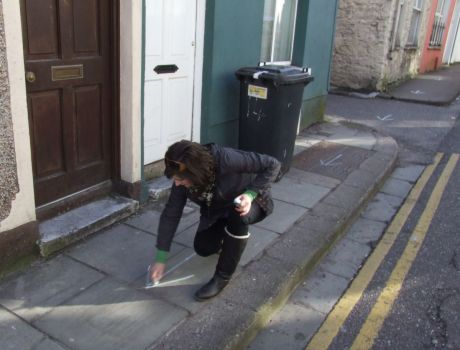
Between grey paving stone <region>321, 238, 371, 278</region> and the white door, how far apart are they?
2.05 m

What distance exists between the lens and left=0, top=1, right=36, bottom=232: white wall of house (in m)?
2.89

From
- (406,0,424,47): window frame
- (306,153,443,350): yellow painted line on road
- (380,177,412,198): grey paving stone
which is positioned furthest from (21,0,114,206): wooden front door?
(406,0,424,47): window frame

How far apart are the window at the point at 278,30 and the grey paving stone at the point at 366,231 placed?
2.92 metres

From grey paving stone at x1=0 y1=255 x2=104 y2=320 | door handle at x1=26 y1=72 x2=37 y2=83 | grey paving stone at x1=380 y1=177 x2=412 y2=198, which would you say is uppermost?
door handle at x1=26 y1=72 x2=37 y2=83

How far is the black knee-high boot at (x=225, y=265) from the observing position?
9.92ft

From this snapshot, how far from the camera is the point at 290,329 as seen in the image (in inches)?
121

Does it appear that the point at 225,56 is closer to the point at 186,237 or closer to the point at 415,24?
the point at 186,237

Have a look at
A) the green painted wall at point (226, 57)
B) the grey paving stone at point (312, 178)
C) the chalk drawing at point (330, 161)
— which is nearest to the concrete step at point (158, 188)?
the green painted wall at point (226, 57)

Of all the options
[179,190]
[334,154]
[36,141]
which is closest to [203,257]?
[179,190]

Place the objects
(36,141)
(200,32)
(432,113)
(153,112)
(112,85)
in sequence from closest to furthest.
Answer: (36,141)
(112,85)
(153,112)
(200,32)
(432,113)

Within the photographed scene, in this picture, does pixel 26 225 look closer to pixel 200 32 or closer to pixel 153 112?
pixel 153 112

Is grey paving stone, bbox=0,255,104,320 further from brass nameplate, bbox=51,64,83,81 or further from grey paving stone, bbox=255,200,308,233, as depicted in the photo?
grey paving stone, bbox=255,200,308,233

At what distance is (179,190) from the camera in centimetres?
292

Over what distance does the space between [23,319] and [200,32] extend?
3.41m
